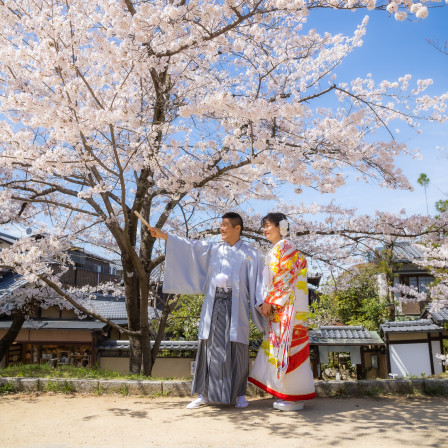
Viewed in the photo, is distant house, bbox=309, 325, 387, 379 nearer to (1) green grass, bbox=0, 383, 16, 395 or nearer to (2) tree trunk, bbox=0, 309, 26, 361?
(2) tree trunk, bbox=0, 309, 26, 361

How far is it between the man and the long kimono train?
0.13 metres

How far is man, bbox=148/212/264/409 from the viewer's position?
3.86 m

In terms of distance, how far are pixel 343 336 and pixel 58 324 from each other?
30.2 feet

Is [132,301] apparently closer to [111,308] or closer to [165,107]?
[165,107]

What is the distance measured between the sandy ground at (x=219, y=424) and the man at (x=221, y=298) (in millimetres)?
221

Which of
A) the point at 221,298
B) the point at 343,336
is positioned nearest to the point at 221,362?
the point at 221,298

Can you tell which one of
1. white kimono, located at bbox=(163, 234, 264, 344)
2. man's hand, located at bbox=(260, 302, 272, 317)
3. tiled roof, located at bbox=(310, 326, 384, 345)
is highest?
white kimono, located at bbox=(163, 234, 264, 344)

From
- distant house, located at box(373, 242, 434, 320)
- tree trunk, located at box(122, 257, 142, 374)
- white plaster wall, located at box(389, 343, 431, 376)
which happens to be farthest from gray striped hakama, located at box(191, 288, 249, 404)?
distant house, located at box(373, 242, 434, 320)

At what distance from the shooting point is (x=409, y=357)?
575 inches

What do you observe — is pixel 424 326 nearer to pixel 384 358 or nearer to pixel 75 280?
pixel 384 358

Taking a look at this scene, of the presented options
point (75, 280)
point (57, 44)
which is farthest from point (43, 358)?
point (57, 44)

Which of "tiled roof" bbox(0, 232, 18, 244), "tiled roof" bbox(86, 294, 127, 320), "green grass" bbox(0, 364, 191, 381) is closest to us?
"green grass" bbox(0, 364, 191, 381)

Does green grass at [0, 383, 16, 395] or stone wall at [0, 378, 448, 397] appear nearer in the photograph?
stone wall at [0, 378, 448, 397]

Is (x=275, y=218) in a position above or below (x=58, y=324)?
above
